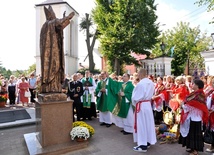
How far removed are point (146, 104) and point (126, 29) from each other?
16.5m

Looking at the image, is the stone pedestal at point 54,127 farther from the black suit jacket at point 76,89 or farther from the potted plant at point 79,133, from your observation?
the black suit jacket at point 76,89

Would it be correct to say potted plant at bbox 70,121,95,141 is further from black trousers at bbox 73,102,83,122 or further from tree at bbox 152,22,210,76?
tree at bbox 152,22,210,76

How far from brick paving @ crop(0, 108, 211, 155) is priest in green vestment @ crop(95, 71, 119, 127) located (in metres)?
0.56

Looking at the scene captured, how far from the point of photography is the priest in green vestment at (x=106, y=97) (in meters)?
6.95

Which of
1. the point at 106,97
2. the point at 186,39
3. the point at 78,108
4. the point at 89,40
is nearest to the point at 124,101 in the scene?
the point at 106,97

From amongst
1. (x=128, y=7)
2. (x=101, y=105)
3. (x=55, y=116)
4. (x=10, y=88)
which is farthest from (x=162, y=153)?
(x=128, y=7)

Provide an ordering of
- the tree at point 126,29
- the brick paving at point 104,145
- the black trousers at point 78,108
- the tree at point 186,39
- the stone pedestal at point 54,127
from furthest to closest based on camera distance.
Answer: the tree at point 186,39 → the tree at point 126,29 → the black trousers at point 78,108 → the brick paving at point 104,145 → the stone pedestal at point 54,127

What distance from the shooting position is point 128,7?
2077 centimetres

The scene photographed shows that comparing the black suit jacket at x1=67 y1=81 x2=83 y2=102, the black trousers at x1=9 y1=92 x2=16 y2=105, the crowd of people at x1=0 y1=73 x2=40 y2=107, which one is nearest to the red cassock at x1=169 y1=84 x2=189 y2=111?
the black suit jacket at x1=67 y1=81 x2=83 y2=102

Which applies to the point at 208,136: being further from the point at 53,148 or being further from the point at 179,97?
the point at 53,148

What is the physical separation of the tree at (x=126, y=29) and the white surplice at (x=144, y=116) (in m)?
15.7

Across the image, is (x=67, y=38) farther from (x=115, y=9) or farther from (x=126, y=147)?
(x=126, y=147)

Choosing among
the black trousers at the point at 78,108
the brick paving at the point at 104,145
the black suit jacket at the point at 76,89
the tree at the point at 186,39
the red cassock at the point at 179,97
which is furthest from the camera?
the tree at the point at 186,39

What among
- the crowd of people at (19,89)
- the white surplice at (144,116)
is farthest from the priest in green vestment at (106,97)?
Answer: the crowd of people at (19,89)
